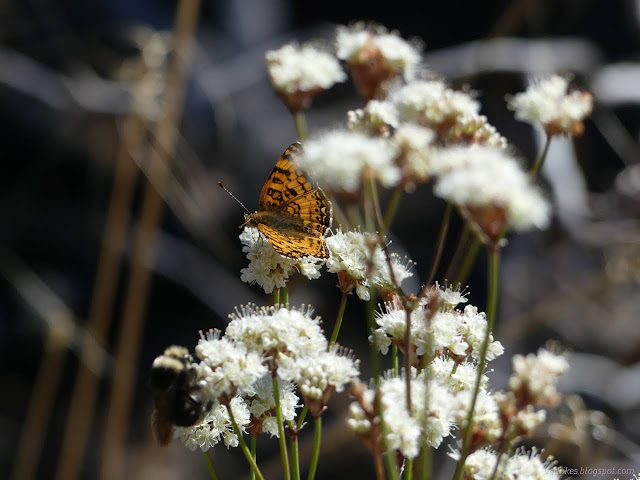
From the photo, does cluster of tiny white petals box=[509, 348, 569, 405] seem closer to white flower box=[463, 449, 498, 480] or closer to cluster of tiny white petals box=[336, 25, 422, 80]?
white flower box=[463, 449, 498, 480]

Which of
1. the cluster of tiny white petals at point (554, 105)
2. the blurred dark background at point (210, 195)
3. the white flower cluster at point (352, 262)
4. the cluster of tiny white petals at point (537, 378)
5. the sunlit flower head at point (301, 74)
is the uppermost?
the blurred dark background at point (210, 195)

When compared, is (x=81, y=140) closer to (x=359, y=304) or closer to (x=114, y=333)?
(x=114, y=333)

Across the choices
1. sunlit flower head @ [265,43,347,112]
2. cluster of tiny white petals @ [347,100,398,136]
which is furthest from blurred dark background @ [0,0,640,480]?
cluster of tiny white petals @ [347,100,398,136]

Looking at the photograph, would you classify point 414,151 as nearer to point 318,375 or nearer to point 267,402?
point 318,375

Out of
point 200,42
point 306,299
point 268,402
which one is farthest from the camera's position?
point 200,42

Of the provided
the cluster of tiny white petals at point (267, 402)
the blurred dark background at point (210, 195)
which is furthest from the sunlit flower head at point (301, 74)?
the blurred dark background at point (210, 195)

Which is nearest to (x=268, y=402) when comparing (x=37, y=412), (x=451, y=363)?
(x=451, y=363)

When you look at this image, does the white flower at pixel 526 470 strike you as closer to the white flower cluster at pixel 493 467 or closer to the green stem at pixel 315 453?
the white flower cluster at pixel 493 467
